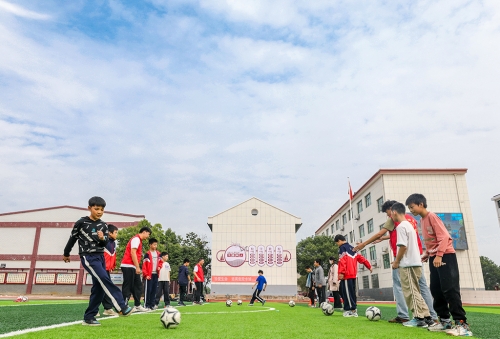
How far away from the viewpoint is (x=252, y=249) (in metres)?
34.5

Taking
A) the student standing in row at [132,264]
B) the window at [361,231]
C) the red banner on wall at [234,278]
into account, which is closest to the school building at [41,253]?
the red banner on wall at [234,278]

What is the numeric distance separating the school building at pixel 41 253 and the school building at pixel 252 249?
14540 mm

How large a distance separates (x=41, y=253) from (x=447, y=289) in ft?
151

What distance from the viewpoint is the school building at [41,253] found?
1563 inches

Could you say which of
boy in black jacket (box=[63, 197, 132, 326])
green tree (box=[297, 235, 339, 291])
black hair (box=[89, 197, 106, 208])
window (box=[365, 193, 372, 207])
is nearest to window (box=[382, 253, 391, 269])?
window (box=[365, 193, 372, 207])

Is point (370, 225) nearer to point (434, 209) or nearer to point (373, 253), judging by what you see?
point (373, 253)

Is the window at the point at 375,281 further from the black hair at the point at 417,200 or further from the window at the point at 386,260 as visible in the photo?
the black hair at the point at 417,200

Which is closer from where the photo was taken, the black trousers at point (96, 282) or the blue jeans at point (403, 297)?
the black trousers at point (96, 282)

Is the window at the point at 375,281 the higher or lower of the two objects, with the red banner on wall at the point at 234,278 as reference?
lower

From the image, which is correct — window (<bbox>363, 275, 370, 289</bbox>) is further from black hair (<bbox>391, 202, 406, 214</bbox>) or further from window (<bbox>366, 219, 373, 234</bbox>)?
black hair (<bbox>391, 202, 406, 214</bbox>)

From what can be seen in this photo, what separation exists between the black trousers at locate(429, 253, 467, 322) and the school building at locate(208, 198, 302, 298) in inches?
1163

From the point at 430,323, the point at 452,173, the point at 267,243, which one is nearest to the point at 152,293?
the point at 430,323

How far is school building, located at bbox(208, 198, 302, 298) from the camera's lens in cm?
3338

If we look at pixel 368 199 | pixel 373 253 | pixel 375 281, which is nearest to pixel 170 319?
pixel 373 253
